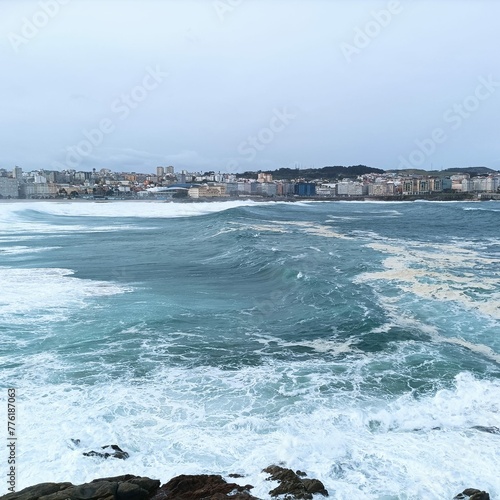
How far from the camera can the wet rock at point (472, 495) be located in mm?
5117

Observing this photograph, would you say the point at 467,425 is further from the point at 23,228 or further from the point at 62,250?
the point at 23,228

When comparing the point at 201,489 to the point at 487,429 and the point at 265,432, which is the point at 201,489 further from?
the point at 487,429

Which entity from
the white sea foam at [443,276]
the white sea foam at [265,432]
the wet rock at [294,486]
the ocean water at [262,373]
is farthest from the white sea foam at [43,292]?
the white sea foam at [443,276]

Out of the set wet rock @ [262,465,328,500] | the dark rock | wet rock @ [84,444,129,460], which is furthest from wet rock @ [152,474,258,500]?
the dark rock

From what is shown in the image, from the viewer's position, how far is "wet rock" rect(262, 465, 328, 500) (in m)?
5.24

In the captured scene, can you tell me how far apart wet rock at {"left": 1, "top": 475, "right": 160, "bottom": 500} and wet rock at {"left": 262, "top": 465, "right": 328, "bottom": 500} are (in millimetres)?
1317

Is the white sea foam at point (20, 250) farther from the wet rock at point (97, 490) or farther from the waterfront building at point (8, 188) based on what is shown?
the waterfront building at point (8, 188)

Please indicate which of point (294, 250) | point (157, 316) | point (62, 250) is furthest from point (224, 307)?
point (62, 250)

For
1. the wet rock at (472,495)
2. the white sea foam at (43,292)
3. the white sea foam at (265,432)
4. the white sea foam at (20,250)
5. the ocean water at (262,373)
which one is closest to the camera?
the wet rock at (472,495)

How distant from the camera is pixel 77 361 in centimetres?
902

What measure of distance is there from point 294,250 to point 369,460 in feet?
61.9

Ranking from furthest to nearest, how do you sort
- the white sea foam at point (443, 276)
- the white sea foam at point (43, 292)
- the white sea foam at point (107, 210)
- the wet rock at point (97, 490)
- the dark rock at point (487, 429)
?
the white sea foam at point (107, 210) < the white sea foam at point (443, 276) < the white sea foam at point (43, 292) < the dark rock at point (487, 429) < the wet rock at point (97, 490)

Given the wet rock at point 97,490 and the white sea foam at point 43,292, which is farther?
the white sea foam at point 43,292

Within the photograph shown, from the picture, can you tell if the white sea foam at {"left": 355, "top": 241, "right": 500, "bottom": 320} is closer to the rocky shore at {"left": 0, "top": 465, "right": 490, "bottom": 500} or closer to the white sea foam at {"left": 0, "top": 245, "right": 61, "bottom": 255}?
the rocky shore at {"left": 0, "top": 465, "right": 490, "bottom": 500}
